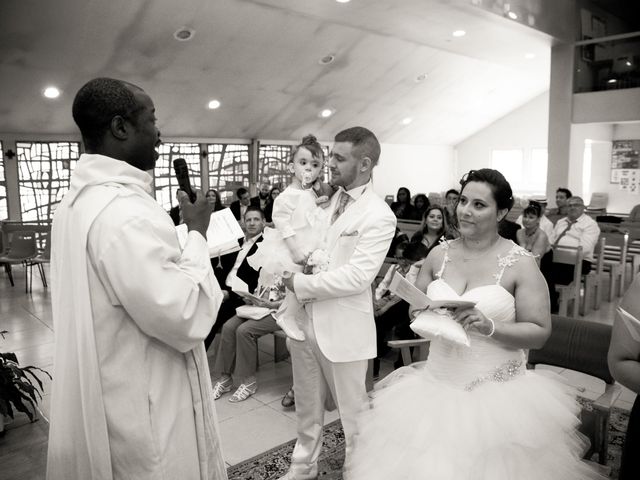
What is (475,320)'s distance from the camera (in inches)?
74.5

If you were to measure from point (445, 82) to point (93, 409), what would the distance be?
14.0m

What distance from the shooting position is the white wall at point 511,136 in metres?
17.4

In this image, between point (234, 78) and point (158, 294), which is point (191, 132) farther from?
point (158, 294)

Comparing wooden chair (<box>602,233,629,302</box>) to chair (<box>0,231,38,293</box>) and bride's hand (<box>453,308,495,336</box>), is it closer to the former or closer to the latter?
bride's hand (<box>453,308,495,336</box>)

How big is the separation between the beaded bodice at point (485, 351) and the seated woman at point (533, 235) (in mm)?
4199

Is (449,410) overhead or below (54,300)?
below

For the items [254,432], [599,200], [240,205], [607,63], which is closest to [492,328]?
[254,432]

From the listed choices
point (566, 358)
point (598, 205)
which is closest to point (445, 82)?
point (598, 205)

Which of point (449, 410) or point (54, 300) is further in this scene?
point (449, 410)

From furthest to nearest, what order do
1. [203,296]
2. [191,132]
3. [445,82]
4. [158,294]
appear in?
[445,82] → [191,132] → [203,296] → [158,294]

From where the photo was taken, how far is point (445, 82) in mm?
14000

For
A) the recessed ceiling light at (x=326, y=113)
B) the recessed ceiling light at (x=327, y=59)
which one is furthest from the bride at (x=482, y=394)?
the recessed ceiling light at (x=326, y=113)

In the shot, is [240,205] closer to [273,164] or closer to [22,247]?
[22,247]

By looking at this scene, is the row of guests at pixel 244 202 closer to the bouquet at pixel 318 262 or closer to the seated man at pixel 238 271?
the seated man at pixel 238 271
